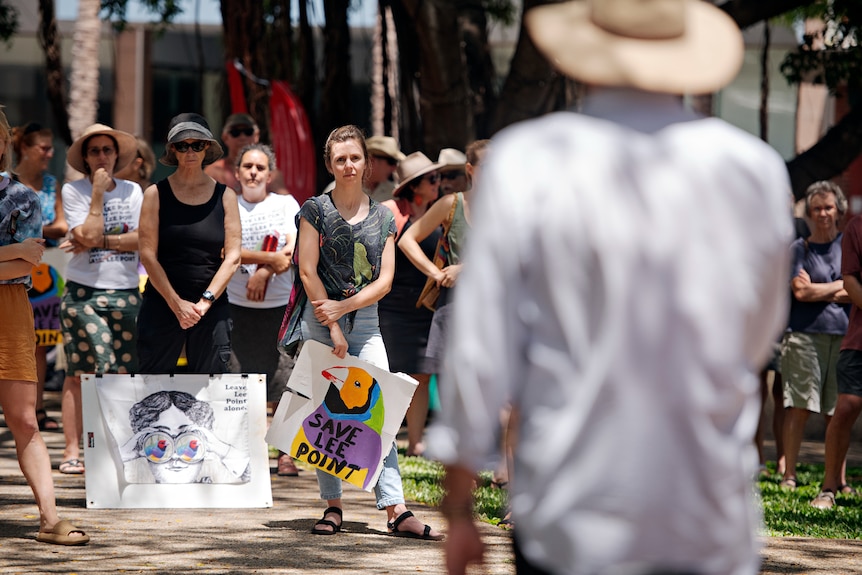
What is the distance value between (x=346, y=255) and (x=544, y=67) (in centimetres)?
562

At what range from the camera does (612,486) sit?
2.29 m

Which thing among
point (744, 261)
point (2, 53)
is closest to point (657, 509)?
point (744, 261)

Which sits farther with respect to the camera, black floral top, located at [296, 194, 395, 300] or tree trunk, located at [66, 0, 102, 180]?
tree trunk, located at [66, 0, 102, 180]

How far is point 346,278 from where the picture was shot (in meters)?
6.52

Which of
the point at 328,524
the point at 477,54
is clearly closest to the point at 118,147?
the point at 328,524

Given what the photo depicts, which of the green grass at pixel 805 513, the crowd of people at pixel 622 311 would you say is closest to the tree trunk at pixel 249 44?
the green grass at pixel 805 513

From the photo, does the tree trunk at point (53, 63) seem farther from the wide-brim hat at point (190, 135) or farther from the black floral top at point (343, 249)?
the black floral top at point (343, 249)

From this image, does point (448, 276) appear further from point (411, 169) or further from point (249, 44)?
point (249, 44)

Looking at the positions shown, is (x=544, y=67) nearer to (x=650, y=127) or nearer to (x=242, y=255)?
(x=242, y=255)

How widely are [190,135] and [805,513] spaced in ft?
13.3

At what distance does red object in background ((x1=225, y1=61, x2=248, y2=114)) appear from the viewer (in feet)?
41.2

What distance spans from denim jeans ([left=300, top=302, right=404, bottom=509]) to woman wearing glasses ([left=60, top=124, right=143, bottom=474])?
1936mm

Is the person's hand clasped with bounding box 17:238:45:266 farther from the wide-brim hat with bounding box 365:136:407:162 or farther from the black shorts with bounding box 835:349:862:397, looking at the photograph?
the black shorts with bounding box 835:349:862:397

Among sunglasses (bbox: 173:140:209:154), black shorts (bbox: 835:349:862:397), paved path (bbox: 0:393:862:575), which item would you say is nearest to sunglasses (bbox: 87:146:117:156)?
sunglasses (bbox: 173:140:209:154)
